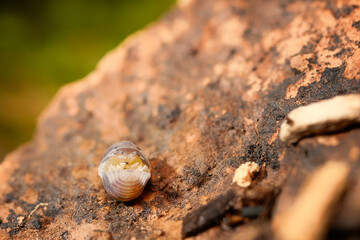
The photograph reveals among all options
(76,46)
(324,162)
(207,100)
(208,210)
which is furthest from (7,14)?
(324,162)

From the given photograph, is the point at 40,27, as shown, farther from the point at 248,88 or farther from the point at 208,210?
the point at 208,210

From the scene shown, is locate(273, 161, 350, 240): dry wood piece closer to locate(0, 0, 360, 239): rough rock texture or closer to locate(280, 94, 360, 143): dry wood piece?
locate(0, 0, 360, 239): rough rock texture

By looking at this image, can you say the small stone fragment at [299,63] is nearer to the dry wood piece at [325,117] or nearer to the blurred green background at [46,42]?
the dry wood piece at [325,117]

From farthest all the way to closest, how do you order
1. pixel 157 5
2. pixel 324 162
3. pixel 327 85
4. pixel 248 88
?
pixel 157 5 → pixel 248 88 → pixel 327 85 → pixel 324 162

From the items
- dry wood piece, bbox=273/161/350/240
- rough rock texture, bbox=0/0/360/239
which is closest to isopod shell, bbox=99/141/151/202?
rough rock texture, bbox=0/0/360/239

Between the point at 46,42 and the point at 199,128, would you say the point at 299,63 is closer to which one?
the point at 199,128
